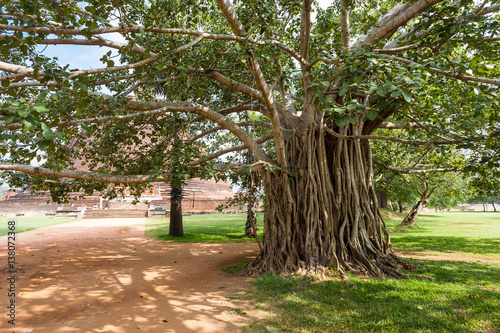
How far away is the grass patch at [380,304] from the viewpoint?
329cm

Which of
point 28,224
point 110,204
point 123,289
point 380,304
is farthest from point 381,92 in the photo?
point 110,204

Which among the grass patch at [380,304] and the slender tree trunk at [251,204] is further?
the slender tree trunk at [251,204]

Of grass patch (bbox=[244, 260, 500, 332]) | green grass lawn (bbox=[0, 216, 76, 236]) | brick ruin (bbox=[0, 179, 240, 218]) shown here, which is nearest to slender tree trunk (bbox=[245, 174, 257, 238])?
grass patch (bbox=[244, 260, 500, 332])

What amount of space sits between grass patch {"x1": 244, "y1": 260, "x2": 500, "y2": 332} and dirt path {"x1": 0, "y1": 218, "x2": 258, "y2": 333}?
57 cm

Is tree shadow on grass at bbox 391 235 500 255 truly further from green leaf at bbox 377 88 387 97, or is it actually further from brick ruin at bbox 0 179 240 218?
brick ruin at bbox 0 179 240 218

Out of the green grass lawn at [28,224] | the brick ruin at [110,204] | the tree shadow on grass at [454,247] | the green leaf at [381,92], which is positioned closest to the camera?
the green leaf at [381,92]

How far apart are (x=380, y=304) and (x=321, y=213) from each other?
211 centimetres

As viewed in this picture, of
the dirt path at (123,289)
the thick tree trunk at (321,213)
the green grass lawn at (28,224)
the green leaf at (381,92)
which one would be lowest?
the green grass lawn at (28,224)

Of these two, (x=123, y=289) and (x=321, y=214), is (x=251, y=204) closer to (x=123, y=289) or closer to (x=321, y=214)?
(x=321, y=214)

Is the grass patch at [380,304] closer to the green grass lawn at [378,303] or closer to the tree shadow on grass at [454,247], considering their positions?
the green grass lawn at [378,303]

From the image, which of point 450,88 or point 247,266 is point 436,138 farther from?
point 247,266

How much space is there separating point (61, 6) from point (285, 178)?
4.18m

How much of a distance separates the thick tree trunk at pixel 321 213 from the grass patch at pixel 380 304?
583mm

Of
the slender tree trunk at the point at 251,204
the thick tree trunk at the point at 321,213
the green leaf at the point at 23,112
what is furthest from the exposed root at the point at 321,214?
the green leaf at the point at 23,112
